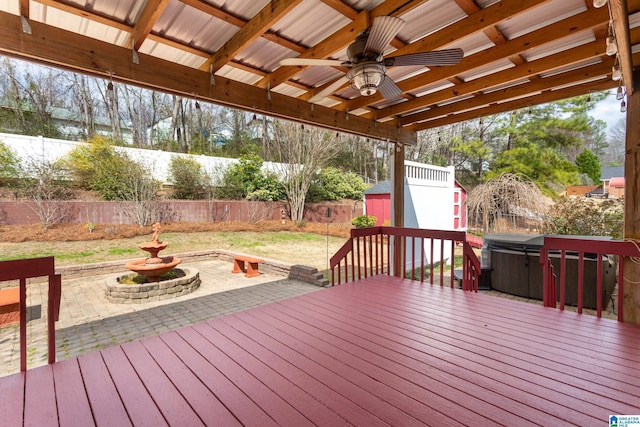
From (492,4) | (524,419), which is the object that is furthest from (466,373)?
(492,4)

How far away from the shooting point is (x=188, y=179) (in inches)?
437

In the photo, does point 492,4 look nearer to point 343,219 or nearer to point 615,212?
point 615,212

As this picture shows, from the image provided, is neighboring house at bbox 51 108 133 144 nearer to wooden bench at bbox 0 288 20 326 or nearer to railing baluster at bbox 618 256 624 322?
wooden bench at bbox 0 288 20 326

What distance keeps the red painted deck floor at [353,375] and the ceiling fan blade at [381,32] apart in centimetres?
214

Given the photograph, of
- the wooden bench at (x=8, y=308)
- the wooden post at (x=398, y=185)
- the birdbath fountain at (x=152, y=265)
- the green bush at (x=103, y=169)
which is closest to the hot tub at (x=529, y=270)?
the wooden post at (x=398, y=185)

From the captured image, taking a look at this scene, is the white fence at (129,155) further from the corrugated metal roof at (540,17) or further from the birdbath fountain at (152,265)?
the corrugated metal roof at (540,17)

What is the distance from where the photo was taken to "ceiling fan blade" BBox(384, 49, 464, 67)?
84.1 inches

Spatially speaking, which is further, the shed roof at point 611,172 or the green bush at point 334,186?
the shed roof at point 611,172

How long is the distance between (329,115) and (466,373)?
3507 millimetres

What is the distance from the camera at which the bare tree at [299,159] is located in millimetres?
12734

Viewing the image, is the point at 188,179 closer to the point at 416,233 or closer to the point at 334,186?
the point at 334,186

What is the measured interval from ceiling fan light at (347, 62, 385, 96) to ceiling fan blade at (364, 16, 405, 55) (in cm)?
10

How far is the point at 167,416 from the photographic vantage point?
151 cm

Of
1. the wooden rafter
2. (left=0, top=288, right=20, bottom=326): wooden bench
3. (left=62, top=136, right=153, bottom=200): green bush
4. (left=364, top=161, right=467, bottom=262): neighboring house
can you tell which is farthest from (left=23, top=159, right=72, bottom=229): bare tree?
(left=364, top=161, right=467, bottom=262): neighboring house
